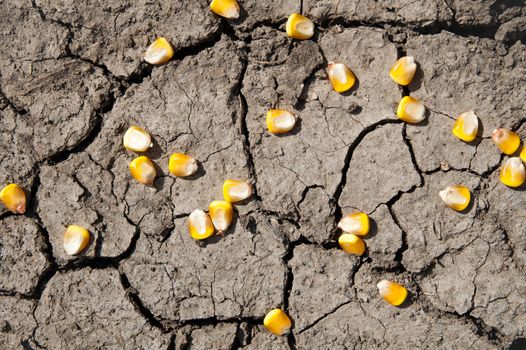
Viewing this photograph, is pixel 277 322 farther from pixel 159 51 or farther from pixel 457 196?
pixel 159 51

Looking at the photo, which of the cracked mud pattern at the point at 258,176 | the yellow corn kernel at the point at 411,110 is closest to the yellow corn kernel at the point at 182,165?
the cracked mud pattern at the point at 258,176

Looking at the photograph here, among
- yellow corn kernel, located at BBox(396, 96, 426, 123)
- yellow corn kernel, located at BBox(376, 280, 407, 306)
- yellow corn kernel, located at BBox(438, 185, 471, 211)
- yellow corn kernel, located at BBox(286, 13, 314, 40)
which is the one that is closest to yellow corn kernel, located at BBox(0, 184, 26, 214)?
yellow corn kernel, located at BBox(286, 13, 314, 40)

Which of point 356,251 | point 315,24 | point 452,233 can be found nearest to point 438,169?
point 452,233

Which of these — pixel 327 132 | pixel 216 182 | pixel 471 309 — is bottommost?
pixel 471 309

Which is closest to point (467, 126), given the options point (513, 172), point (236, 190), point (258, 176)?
point (513, 172)

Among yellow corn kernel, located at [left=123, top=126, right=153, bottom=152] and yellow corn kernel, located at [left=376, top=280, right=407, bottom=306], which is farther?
yellow corn kernel, located at [left=123, top=126, right=153, bottom=152]

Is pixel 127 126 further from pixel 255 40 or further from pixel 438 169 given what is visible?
pixel 438 169

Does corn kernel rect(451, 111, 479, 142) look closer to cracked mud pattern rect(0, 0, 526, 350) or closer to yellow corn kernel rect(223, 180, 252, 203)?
cracked mud pattern rect(0, 0, 526, 350)
